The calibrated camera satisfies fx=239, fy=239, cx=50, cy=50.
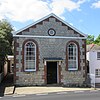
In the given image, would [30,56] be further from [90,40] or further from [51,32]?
[90,40]

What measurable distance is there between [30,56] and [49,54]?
199 centimetres

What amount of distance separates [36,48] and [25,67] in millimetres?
2252

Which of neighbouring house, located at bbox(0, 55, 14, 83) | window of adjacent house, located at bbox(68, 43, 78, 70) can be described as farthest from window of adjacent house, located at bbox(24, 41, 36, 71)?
neighbouring house, located at bbox(0, 55, 14, 83)

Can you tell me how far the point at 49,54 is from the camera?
2492 cm

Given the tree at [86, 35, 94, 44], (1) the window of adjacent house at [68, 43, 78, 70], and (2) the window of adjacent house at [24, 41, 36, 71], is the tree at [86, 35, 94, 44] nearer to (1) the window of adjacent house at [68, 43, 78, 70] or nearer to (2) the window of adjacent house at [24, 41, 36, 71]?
(1) the window of adjacent house at [68, 43, 78, 70]

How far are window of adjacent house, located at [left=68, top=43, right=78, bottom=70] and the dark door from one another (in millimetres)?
1666

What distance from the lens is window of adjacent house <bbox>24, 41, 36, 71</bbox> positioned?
24.5m

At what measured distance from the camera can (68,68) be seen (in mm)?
25375

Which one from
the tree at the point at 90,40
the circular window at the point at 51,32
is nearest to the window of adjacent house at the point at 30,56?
the circular window at the point at 51,32

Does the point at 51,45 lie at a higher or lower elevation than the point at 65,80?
higher

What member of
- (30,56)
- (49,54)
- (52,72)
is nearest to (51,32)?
(49,54)

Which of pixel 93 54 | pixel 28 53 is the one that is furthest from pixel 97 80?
pixel 28 53

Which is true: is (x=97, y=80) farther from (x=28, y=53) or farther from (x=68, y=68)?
(x=28, y=53)

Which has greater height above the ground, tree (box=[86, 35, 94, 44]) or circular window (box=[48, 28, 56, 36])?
tree (box=[86, 35, 94, 44])
